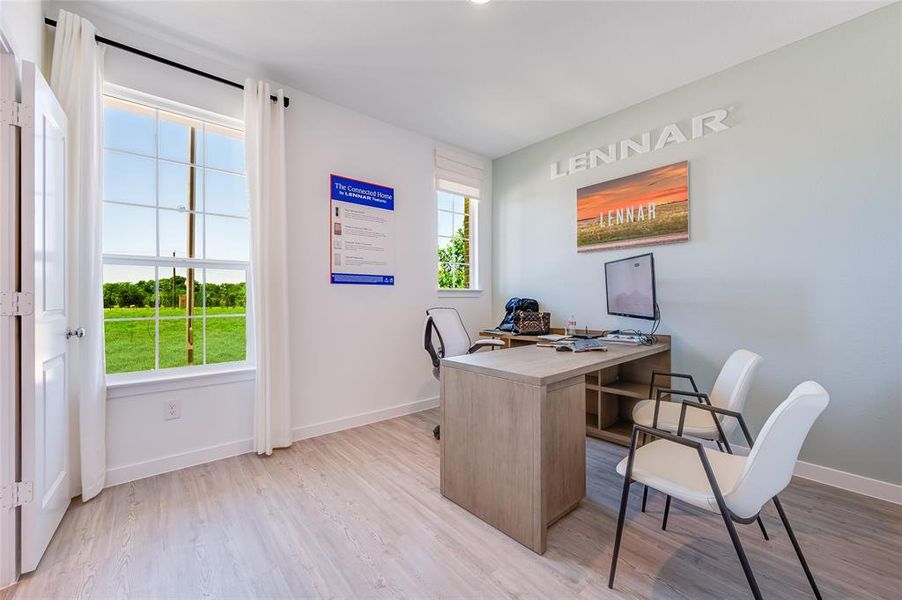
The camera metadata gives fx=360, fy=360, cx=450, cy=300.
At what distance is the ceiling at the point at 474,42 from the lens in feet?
7.06

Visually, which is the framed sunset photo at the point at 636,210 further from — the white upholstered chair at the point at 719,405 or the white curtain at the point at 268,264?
the white curtain at the point at 268,264

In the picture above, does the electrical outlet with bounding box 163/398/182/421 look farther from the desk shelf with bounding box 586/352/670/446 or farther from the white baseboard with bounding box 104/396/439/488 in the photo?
the desk shelf with bounding box 586/352/670/446

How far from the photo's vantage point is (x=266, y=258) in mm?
2660

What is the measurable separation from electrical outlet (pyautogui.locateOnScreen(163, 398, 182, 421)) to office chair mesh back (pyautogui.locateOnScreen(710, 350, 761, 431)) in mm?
3328

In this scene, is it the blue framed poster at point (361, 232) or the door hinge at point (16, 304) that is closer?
the door hinge at point (16, 304)

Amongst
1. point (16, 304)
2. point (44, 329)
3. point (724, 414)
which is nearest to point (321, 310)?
point (44, 329)

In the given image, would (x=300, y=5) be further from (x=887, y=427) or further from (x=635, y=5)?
(x=887, y=427)

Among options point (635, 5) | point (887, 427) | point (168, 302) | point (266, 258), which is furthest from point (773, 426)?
point (168, 302)

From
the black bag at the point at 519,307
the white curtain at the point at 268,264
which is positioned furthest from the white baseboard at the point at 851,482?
the white curtain at the point at 268,264

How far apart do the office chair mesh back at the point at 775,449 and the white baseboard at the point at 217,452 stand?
2.79 meters

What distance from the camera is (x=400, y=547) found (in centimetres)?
168

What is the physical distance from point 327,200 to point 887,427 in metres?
4.11

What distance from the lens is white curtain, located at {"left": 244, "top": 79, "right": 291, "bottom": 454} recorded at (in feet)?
8.68

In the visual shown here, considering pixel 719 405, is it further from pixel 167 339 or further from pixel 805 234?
pixel 167 339
